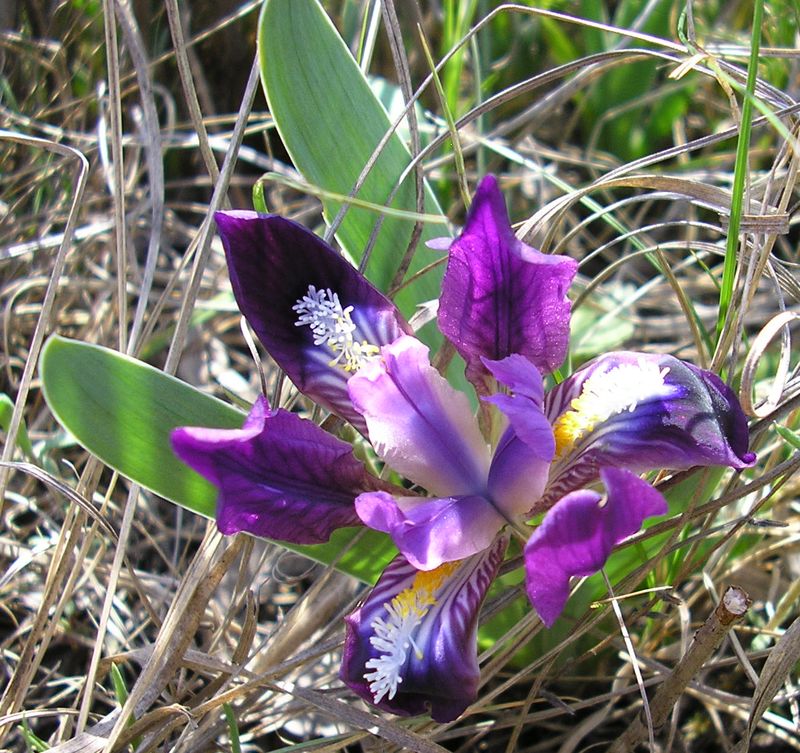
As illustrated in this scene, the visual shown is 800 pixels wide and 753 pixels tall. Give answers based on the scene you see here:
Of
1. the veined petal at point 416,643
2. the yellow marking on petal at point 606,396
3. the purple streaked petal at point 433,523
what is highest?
the yellow marking on petal at point 606,396

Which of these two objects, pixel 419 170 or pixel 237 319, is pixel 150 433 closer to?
pixel 419 170

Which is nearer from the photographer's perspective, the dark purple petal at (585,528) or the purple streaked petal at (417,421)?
the dark purple petal at (585,528)

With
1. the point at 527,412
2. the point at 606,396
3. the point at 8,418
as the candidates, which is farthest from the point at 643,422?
the point at 8,418

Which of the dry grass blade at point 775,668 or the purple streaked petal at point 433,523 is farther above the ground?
the purple streaked petal at point 433,523

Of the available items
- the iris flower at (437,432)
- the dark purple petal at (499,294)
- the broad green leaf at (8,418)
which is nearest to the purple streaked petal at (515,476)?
the iris flower at (437,432)

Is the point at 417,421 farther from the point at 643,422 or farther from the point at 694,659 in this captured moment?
the point at 694,659

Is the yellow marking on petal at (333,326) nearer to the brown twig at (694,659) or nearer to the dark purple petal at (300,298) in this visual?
the dark purple petal at (300,298)

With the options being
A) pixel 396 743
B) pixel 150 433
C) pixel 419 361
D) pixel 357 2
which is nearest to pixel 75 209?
pixel 150 433
